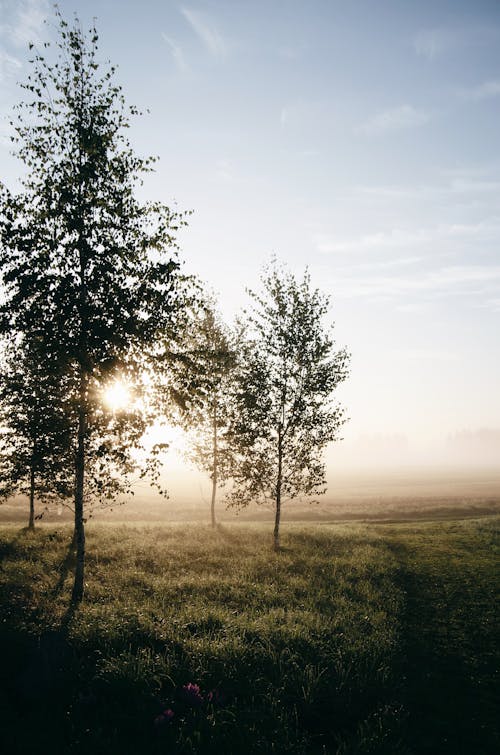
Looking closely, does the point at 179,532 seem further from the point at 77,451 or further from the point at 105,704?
the point at 105,704

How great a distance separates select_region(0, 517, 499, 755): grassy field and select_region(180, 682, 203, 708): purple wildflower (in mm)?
26

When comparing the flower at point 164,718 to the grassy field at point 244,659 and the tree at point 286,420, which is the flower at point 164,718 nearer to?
the grassy field at point 244,659

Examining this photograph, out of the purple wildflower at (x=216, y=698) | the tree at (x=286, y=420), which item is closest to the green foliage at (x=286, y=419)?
the tree at (x=286, y=420)

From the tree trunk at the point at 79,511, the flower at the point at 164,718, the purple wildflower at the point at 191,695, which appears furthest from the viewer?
the tree trunk at the point at 79,511

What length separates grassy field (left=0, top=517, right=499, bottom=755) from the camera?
22.0ft

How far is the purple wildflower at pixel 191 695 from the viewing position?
7224 mm

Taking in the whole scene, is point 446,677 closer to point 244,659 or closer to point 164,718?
point 244,659

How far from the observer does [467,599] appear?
13.6 meters

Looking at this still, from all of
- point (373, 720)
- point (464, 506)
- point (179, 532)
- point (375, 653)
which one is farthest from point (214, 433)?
point (464, 506)

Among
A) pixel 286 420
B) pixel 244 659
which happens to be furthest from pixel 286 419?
pixel 244 659

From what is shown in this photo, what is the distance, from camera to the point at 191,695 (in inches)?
287

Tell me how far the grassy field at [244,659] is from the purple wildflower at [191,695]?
0.03m

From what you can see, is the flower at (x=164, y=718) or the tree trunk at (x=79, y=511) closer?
the flower at (x=164, y=718)

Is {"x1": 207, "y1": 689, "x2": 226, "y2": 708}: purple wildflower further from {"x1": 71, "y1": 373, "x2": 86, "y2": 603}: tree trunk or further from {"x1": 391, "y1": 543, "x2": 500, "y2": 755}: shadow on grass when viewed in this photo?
{"x1": 71, "y1": 373, "x2": 86, "y2": 603}: tree trunk
